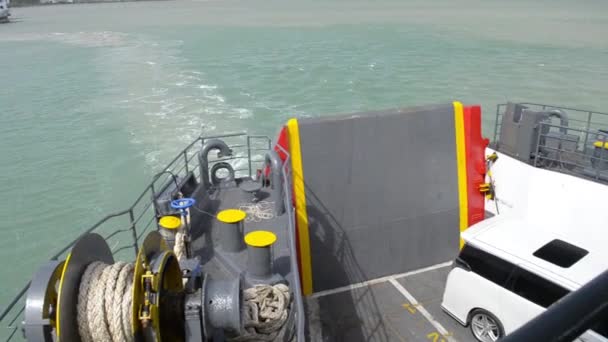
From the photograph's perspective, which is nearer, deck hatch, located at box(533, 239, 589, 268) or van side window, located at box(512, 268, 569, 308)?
van side window, located at box(512, 268, 569, 308)

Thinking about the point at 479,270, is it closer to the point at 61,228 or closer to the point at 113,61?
the point at 61,228

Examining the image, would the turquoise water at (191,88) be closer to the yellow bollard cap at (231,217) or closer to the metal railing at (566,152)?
the yellow bollard cap at (231,217)

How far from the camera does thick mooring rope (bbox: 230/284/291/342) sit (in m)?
5.21

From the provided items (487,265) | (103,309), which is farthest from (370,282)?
(103,309)

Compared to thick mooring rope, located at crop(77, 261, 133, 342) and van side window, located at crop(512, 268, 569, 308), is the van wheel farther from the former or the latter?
thick mooring rope, located at crop(77, 261, 133, 342)

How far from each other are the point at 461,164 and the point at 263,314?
5.50m

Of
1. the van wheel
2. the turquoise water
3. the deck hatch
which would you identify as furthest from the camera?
the turquoise water

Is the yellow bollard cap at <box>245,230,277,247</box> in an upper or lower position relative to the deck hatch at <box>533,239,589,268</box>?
upper

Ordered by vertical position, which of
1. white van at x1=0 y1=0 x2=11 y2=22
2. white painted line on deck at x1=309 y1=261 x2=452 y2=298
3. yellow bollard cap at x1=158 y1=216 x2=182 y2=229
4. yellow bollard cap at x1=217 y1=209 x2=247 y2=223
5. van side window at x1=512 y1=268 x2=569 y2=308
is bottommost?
white painted line on deck at x1=309 y1=261 x2=452 y2=298

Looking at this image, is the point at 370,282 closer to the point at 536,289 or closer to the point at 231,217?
the point at 536,289

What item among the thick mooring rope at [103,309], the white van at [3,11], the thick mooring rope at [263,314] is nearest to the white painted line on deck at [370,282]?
the thick mooring rope at [263,314]

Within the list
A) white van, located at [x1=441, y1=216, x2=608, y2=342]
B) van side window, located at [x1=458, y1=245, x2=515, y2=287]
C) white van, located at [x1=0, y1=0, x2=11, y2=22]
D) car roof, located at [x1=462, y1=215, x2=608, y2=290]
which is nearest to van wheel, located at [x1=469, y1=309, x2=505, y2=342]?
white van, located at [x1=441, y1=216, x2=608, y2=342]

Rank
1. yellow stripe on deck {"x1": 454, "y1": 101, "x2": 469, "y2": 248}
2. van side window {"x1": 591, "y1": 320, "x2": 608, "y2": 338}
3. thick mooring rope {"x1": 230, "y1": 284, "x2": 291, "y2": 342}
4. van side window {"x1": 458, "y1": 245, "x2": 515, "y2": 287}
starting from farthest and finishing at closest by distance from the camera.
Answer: yellow stripe on deck {"x1": 454, "y1": 101, "x2": 469, "y2": 248}
van side window {"x1": 458, "y1": 245, "x2": 515, "y2": 287}
thick mooring rope {"x1": 230, "y1": 284, "x2": 291, "y2": 342}
van side window {"x1": 591, "y1": 320, "x2": 608, "y2": 338}

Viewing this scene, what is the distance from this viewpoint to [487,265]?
663cm
